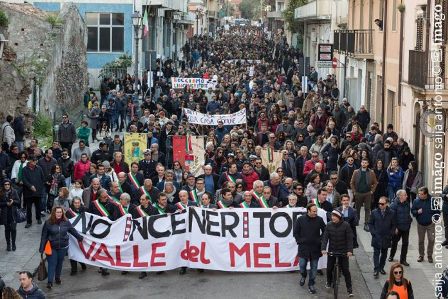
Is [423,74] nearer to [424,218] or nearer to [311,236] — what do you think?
[424,218]

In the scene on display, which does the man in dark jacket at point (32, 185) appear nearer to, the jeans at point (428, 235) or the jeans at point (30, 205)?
the jeans at point (30, 205)

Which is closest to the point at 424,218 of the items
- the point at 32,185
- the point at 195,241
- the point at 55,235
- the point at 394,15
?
the point at 195,241

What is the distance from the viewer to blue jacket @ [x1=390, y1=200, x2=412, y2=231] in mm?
16547

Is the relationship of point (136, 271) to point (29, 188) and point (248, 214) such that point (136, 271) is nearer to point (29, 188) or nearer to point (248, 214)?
Result: point (248, 214)

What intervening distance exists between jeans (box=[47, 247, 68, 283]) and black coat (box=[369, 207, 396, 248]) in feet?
16.2

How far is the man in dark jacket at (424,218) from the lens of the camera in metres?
Answer: 17.2

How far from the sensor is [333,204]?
1762 centimetres

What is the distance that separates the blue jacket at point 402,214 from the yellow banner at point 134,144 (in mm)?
8828

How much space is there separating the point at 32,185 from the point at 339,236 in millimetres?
7407

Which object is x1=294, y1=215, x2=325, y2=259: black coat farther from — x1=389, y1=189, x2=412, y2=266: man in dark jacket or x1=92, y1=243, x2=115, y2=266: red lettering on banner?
x1=92, y1=243, x2=115, y2=266: red lettering on banner

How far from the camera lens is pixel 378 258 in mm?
16266

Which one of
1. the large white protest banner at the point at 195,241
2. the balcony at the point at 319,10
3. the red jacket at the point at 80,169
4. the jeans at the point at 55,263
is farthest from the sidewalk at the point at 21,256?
the balcony at the point at 319,10

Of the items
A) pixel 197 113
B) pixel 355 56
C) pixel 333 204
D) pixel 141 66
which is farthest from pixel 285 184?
pixel 141 66

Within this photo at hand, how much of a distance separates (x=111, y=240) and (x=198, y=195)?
7.45 feet
